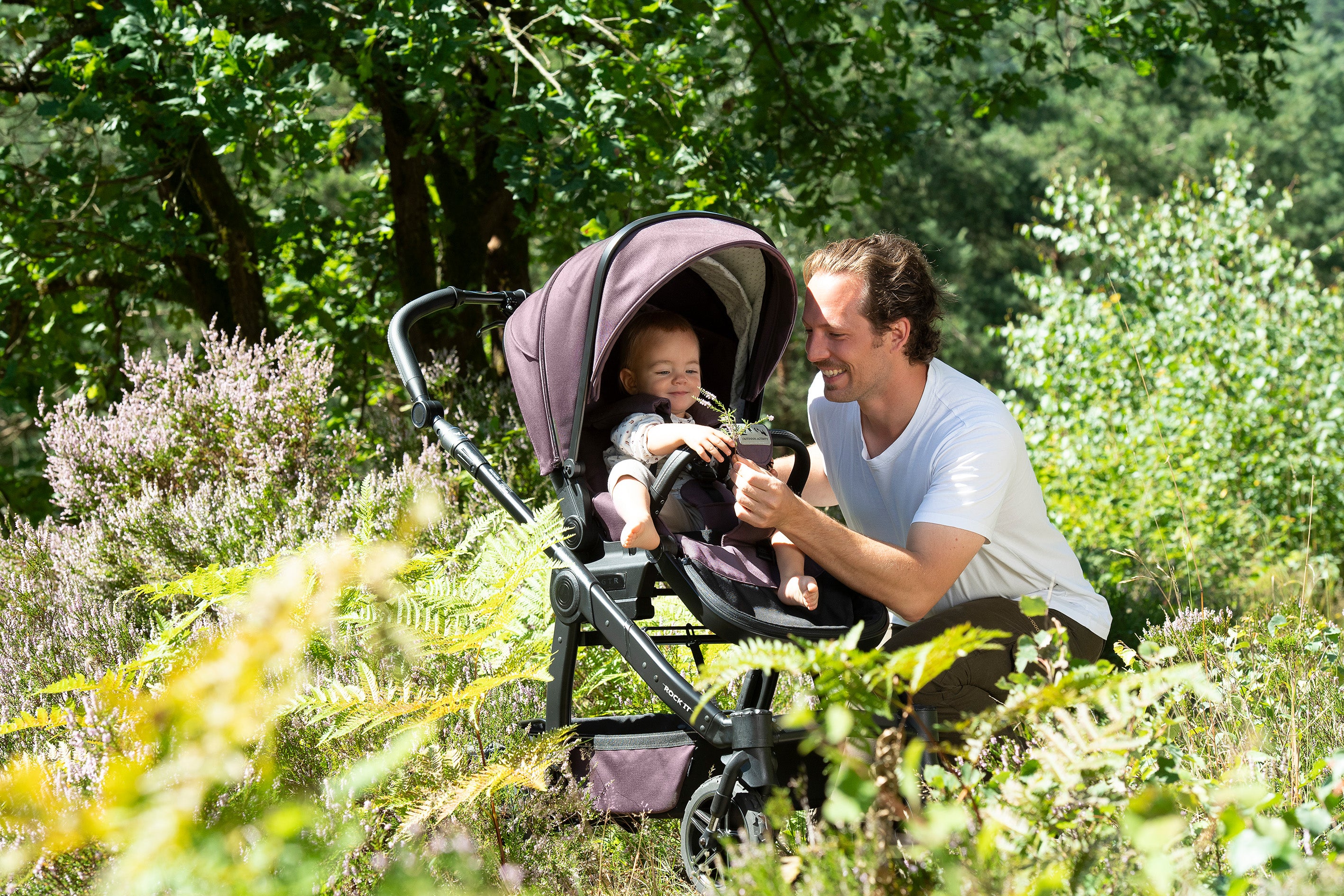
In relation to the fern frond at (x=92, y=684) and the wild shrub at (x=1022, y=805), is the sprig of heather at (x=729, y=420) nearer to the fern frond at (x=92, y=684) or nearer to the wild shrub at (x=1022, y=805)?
the wild shrub at (x=1022, y=805)

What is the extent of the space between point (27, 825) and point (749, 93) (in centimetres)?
677

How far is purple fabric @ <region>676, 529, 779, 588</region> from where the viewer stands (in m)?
2.68

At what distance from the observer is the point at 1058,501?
8.00 m

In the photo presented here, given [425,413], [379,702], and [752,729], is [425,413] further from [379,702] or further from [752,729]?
[752,729]

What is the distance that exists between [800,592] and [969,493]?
560 mm

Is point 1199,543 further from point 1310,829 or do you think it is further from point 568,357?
point 1310,829

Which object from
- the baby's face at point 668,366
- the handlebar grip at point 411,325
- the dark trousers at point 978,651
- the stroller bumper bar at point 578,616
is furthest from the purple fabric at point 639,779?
the handlebar grip at point 411,325

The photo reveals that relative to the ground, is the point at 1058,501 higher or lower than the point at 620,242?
lower

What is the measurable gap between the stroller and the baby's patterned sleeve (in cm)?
6

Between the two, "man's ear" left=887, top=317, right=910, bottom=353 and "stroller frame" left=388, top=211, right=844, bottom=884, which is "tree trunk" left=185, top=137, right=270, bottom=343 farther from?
"man's ear" left=887, top=317, right=910, bottom=353

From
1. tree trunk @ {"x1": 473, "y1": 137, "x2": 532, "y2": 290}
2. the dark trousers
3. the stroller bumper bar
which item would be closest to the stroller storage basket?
the stroller bumper bar

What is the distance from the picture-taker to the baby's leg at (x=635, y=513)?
2.53 m

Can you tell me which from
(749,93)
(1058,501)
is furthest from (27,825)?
(1058,501)

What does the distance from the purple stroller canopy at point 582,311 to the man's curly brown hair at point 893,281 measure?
0.18 metres
